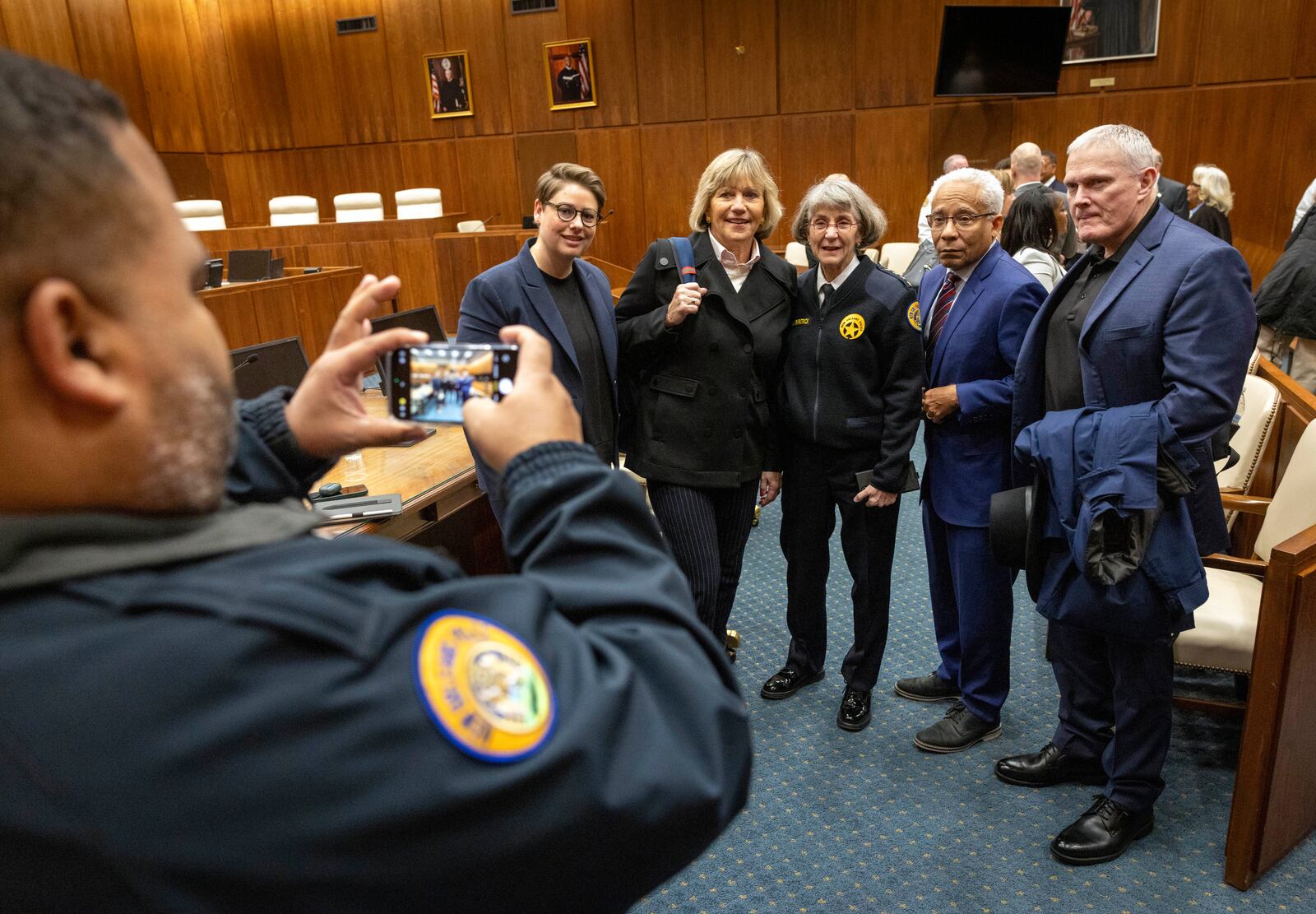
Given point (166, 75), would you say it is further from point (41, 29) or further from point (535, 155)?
point (535, 155)

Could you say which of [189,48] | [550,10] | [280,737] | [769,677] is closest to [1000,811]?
[769,677]

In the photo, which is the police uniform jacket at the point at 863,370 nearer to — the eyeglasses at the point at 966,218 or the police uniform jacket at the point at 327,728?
the eyeglasses at the point at 966,218

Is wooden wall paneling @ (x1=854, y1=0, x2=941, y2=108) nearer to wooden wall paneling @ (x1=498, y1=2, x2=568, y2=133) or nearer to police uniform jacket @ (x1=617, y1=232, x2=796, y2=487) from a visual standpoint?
wooden wall paneling @ (x1=498, y1=2, x2=568, y2=133)

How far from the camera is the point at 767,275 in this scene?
2.54 metres

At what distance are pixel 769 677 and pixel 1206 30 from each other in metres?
7.79

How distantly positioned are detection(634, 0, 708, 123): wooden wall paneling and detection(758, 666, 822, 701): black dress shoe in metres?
7.95

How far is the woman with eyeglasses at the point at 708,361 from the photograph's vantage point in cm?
246

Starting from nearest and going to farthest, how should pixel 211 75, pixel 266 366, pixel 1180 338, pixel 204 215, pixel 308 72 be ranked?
pixel 1180 338 < pixel 266 366 < pixel 204 215 < pixel 308 72 < pixel 211 75

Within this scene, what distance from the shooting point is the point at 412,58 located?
10.5 meters

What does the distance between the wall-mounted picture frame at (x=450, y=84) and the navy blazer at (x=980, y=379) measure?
928 cm

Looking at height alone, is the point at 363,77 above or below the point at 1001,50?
above

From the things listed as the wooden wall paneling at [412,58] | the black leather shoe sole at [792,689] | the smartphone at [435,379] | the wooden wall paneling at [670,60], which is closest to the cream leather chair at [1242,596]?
the black leather shoe sole at [792,689]

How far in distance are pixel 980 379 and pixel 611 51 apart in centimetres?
848

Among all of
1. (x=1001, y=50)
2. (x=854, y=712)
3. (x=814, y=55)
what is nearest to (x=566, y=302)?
(x=854, y=712)
